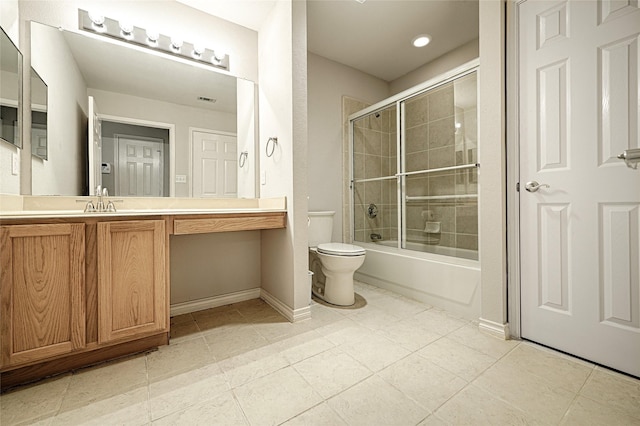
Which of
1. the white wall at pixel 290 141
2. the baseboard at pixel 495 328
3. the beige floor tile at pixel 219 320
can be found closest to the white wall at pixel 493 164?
the baseboard at pixel 495 328

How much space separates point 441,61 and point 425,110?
854 mm

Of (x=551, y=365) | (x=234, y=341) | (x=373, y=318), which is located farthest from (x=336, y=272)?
(x=551, y=365)

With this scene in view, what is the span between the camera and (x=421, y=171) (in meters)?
2.63

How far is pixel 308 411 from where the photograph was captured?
108cm

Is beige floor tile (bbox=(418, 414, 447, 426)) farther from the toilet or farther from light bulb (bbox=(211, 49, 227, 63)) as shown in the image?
light bulb (bbox=(211, 49, 227, 63))

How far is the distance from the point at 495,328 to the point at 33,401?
92.7 inches

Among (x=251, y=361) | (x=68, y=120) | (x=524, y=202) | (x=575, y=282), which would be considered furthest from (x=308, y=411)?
(x=68, y=120)

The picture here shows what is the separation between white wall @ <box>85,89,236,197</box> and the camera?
185 centimetres

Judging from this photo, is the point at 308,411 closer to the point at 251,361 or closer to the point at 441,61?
the point at 251,361

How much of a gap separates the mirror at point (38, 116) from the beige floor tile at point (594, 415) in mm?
2854

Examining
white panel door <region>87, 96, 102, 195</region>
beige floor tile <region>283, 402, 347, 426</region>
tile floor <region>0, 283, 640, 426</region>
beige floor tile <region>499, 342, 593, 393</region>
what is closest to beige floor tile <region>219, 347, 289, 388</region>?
tile floor <region>0, 283, 640, 426</region>

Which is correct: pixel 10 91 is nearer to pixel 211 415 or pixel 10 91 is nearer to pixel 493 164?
pixel 211 415

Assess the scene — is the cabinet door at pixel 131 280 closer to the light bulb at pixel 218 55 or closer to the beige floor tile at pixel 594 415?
the light bulb at pixel 218 55

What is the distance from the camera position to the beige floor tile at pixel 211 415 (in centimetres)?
103
